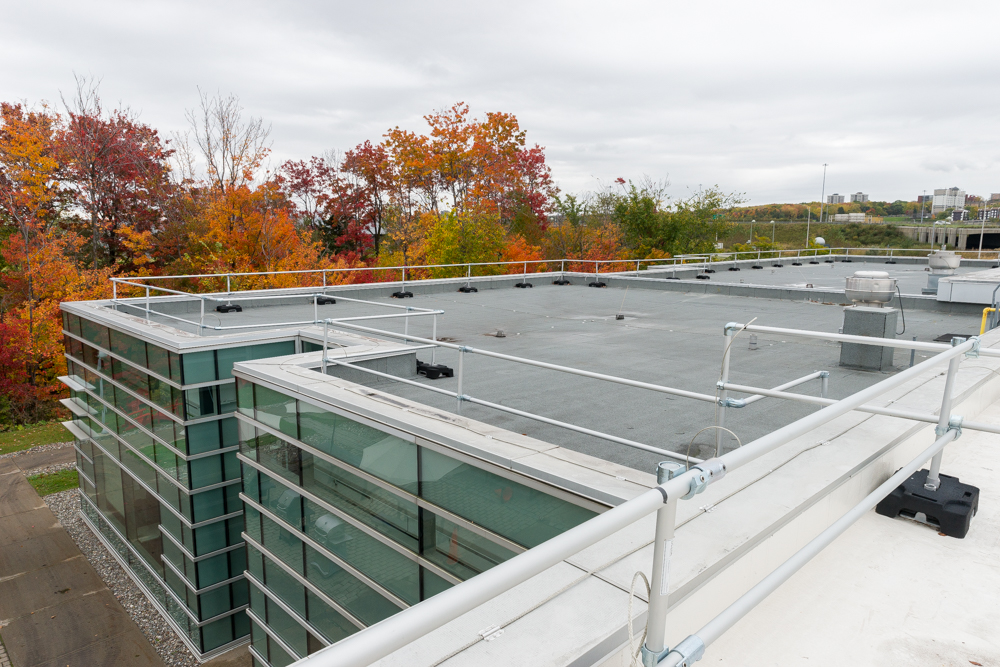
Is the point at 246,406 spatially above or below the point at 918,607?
below

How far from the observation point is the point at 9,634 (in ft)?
56.2

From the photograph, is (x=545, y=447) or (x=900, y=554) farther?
(x=545, y=447)

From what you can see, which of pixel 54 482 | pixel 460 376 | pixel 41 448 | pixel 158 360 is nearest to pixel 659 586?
pixel 460 376

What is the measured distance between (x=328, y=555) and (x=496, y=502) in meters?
4.40

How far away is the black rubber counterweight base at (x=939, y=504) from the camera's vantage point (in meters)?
3.77

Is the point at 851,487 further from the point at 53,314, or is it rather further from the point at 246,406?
the point at 53,314

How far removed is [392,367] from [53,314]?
2722 cm

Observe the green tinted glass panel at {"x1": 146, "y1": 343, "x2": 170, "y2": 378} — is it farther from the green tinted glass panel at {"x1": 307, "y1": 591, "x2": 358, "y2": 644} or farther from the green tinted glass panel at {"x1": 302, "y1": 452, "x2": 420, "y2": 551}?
the green tinted glass panel at {"x1": 307, "y1": 591, "x2": 358, "y2": 644}

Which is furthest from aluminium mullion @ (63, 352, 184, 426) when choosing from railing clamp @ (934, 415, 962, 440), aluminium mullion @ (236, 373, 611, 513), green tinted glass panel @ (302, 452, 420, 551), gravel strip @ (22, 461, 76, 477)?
railing clamp @ (934, 415, 962, 440)

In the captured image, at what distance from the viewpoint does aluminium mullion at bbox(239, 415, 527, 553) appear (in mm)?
6112

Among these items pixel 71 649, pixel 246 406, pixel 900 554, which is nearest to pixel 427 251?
pixel 71 649

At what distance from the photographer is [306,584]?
10008mm

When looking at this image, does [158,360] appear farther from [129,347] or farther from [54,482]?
[54,482]

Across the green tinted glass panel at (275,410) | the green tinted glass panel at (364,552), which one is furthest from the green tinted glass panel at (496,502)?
the green tinted glass panel at (275,410)
